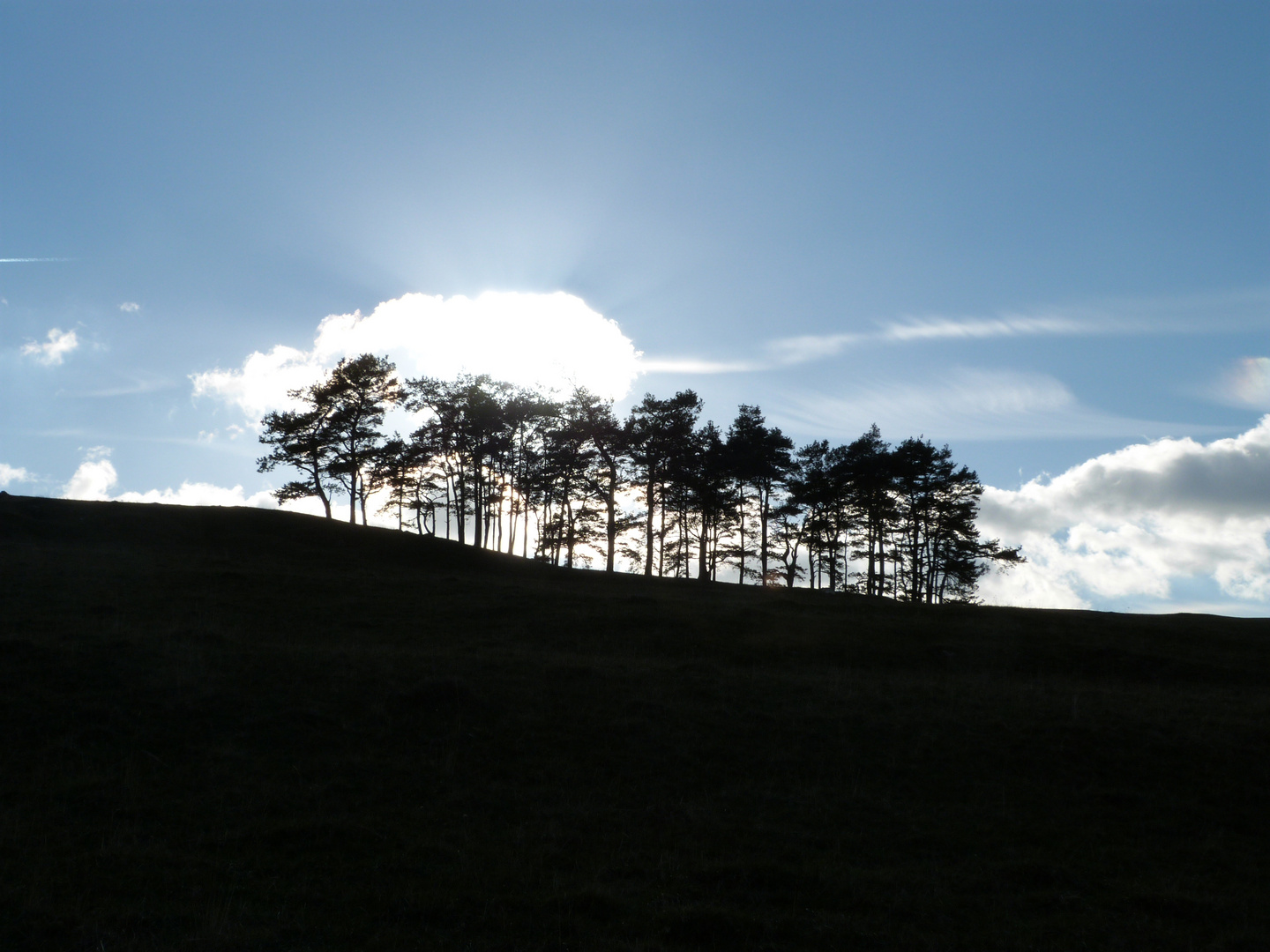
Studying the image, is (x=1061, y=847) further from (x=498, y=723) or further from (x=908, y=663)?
(x=908, y=663)

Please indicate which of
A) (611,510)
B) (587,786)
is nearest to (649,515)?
(611,510)

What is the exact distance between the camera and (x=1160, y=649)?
104ft

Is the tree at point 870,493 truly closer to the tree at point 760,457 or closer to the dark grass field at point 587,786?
the tree at point 760,457

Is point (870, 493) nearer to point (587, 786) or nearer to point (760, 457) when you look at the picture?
point (760, 457)

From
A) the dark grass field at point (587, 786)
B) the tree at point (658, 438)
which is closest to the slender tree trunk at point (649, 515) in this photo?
the tree at point (658, 438)

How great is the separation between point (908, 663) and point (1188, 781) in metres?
11.8

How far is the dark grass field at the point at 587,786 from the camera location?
944 cm

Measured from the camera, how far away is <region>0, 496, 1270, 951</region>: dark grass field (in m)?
9.44

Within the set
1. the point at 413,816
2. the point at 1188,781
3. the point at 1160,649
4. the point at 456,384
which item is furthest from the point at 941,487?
the point at 413,816

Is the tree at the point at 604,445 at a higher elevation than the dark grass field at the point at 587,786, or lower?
higher

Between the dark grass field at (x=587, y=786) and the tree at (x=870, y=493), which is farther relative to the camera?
the tree at (x=870, y=493)

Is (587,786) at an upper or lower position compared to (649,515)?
lower

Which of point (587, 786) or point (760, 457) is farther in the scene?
point (760, 457)

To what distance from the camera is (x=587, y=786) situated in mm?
14297
